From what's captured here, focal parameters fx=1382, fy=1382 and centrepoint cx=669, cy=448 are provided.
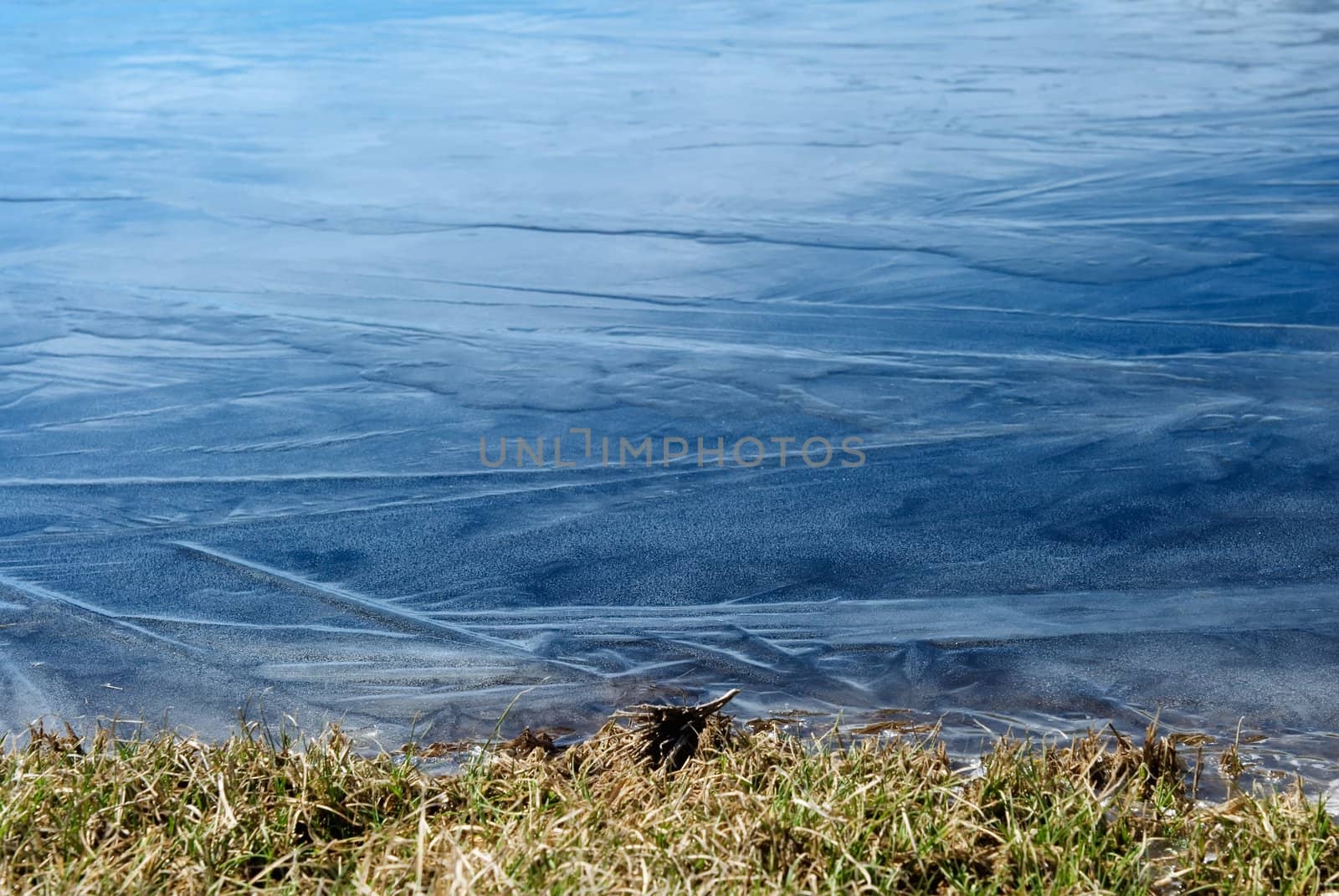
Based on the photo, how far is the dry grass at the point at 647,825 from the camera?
2113 millimetres

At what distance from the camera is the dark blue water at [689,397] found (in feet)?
10.8

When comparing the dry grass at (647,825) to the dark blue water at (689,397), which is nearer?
the dry grass at (647,825)

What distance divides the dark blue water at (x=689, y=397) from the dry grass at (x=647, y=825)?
54cm

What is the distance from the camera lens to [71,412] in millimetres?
4926

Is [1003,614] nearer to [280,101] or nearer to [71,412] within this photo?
[71,412]

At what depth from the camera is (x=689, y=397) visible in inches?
190

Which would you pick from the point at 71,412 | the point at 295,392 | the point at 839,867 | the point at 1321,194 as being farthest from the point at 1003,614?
the point at 1321,194

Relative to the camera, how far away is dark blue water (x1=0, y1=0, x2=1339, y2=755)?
3295mm

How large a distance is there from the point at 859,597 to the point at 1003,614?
363mm

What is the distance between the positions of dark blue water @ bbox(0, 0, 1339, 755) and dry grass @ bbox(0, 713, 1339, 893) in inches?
21.4

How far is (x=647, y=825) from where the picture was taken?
2.26 m

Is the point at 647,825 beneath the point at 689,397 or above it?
beneath

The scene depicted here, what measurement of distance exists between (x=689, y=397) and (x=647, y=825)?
2.68 meters

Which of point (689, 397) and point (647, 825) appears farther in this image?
point (689, 397)
